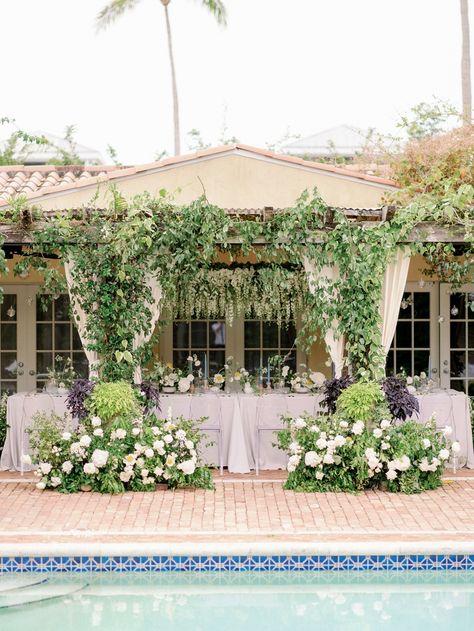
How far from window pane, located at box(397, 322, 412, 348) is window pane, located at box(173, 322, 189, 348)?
9.15 ft

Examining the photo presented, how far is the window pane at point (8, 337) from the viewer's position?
11820 mm

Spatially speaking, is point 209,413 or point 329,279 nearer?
point 329,279

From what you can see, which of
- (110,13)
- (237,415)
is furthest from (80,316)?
(110,13)

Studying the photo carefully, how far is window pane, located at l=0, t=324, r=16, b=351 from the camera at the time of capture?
465 inches

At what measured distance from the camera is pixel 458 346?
11.8 meters

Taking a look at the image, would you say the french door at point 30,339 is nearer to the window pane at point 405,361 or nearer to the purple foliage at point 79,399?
the purple foliage at point 79,399

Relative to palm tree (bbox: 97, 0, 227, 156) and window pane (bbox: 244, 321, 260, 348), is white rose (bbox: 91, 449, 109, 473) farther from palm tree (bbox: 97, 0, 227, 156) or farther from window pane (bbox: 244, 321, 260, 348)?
palm tree (bbox: 97, 0, 227, 156)

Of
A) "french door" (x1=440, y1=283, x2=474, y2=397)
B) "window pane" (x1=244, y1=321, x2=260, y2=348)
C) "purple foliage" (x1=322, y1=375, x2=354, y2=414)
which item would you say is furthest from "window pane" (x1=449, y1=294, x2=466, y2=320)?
"purple foliage" (x1=322, y1=375, x2=354, y2=414)

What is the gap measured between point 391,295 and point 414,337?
108 inches

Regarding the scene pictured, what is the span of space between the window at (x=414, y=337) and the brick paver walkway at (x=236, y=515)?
3.01 meters

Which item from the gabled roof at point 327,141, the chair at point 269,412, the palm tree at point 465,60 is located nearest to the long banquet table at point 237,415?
the chair at point 269,412

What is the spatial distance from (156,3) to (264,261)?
59.8ft

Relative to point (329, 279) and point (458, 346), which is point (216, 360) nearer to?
point (458, 346)

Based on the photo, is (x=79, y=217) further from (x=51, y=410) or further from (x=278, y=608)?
(x=278, y=608)
